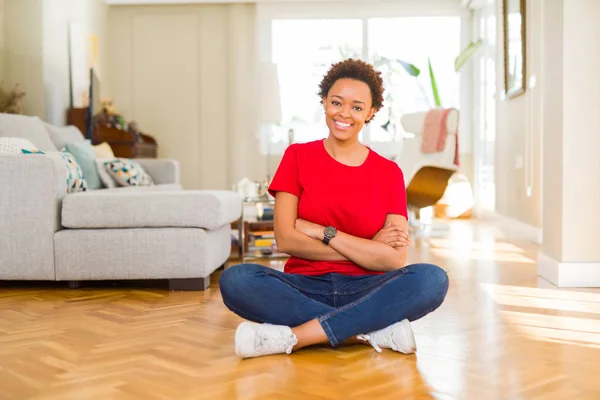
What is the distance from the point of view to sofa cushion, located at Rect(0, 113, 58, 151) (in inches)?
167

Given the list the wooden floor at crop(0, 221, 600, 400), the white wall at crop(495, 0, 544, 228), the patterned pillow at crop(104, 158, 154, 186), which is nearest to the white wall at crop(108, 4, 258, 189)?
the white wall at crop(495, 0, 544, 228)

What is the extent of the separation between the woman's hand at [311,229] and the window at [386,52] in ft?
20.5

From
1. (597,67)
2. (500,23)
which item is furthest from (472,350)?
(500,23)

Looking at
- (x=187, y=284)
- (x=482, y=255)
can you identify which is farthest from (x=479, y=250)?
(x=187, y=284)

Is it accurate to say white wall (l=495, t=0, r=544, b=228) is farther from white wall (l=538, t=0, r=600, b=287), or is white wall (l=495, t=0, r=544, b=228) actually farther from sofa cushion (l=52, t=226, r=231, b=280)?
sofa cushion (l=52, t=226, r=231, b=280)

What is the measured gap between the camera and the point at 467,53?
24.6 ft

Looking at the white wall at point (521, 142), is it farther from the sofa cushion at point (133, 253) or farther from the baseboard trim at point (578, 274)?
the sofa cushion at point (133, 253)

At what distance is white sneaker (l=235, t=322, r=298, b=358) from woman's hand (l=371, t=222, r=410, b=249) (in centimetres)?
40

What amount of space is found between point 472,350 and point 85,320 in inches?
55.4

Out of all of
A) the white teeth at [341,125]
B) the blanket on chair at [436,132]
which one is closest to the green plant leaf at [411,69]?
the blanket on chair at [436,132]

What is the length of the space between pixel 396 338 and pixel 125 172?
3.42 m

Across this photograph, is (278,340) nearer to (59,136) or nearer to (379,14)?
(59,136)

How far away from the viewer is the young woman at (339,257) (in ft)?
6.76

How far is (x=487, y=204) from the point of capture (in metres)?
7.47
